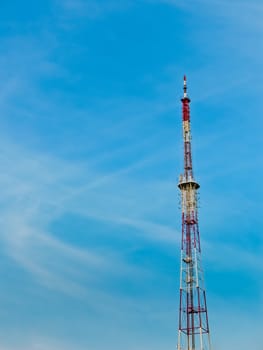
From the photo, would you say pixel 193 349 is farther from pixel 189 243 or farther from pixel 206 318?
pixel 189 243

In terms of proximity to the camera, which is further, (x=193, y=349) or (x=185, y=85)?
(x=185, y=85)

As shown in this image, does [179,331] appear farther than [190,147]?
No

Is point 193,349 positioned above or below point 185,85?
below

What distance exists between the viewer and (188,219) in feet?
270

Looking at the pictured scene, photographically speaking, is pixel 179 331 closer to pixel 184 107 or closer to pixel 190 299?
pixel 190 299

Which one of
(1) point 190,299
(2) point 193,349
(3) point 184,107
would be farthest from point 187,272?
(3) point 184,107

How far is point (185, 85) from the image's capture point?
8738 cm

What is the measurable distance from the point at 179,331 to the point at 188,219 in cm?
1417

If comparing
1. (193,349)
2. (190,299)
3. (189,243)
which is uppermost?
(189,243)

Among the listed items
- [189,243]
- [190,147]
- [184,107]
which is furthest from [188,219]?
[184,107]

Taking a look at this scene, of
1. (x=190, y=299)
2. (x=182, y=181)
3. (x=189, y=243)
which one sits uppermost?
(x=182, y=181)

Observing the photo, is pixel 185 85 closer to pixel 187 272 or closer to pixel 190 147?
pixel 190 147

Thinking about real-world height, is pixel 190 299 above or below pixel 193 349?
above

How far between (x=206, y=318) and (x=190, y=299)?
10.1 feet
